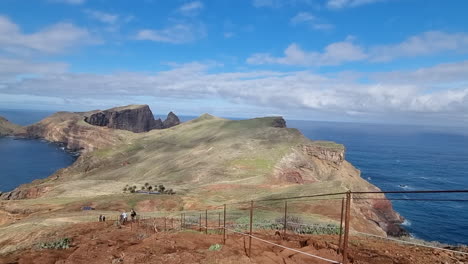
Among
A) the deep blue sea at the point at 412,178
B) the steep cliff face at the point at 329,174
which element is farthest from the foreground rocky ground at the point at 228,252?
the deep blue sea at the point at 412,178

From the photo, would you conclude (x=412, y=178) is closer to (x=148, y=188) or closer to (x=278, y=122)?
(x=278, y=122)

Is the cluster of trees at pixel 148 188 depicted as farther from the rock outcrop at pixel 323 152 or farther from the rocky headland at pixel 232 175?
the rock outcrop at pixel 323 152

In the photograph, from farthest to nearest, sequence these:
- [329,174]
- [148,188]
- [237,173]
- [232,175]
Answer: [329,174] < [237,173] < [232,175] < [148,188]

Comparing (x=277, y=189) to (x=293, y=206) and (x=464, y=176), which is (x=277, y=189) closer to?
(x=293, y=206)

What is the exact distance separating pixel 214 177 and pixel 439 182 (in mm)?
85164

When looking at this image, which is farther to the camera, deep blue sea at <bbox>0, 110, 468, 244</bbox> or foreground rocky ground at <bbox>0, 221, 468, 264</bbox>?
deep blue sea at <bbox>0, 110, 468, 244</bbox>

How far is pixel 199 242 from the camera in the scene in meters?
18.2

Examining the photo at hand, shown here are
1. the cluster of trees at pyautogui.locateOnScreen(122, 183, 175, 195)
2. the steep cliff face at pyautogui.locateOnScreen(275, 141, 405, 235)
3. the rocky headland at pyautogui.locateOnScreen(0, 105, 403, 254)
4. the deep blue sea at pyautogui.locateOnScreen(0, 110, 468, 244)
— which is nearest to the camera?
the rocky headland at pyautogui.locateOnScreen(0, 105, 403, 254)

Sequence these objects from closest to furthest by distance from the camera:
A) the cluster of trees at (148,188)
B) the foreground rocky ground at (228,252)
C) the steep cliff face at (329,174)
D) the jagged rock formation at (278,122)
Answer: the foreground rocky ground at (228,252), the steep cliff face at (329,174), the cluster of trees at (148,188), the jagged rock formation at (278,122)

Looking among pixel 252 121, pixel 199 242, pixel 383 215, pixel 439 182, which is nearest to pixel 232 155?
pixel 383 215

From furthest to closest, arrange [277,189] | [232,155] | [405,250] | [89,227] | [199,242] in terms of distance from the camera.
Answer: [232,155], [277,189], [89,227], [199,242], [405,250]

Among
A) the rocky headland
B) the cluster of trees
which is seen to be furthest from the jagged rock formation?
the cluster of trees

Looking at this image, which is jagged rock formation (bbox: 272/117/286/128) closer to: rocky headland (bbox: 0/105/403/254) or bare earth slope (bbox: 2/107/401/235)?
rocky headland (bbox: 0/105/403/254)

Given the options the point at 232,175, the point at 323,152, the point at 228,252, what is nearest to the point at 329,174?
the point at 323,152
